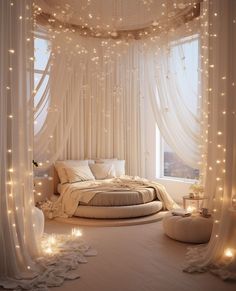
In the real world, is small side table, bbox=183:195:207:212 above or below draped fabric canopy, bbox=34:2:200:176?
below

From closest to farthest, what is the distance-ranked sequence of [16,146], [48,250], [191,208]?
1. [16,146]
2. [48,250]
3. [191,208]

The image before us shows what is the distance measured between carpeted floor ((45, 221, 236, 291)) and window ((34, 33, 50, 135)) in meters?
2.04

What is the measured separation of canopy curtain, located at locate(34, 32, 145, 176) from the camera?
587 centimetres

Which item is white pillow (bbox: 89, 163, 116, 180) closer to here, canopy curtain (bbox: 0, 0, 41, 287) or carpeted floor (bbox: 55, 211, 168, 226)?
carpeted floor (bbox: 55, 211, 168, 226)

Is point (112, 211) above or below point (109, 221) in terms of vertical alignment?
above

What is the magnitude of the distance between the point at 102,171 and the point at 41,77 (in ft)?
7.13

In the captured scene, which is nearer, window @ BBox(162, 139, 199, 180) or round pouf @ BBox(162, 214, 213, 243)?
round pouf @ BBox(162, 214, 213, 243)

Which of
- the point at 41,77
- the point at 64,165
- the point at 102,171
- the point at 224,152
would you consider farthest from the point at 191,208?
the point at 41,77

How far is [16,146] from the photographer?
3219mm

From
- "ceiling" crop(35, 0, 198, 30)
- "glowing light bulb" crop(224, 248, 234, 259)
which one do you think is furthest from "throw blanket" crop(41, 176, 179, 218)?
"ceiling" crop(35, 0, 198, 30)

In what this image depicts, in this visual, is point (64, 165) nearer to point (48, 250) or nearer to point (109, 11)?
point (48, 250)

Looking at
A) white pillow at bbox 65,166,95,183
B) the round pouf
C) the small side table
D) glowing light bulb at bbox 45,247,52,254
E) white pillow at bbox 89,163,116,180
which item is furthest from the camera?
white pillow at bbox 89,163,116,180

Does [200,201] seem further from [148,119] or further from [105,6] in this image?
[105,6]

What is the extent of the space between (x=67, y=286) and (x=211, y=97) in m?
2.86
